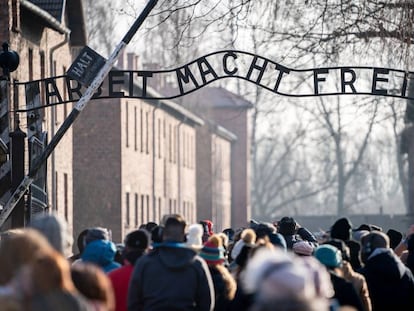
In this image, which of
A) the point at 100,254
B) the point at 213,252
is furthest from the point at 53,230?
the point at 213,252

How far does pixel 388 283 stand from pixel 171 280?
2584 millimetres

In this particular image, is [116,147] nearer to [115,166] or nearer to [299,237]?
[115,166]

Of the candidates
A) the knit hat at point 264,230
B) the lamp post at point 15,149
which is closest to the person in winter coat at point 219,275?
the knit hat at point 264,230

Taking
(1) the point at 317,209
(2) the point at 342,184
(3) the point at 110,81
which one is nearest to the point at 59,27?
(3) the point at 110,81

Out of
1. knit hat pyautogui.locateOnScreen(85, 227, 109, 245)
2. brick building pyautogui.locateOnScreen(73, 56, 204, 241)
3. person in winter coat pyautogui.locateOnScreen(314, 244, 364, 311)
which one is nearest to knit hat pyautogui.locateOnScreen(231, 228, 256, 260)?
person in winter coat pyautogui.locateOnScreen(314, 244, 364, 311)

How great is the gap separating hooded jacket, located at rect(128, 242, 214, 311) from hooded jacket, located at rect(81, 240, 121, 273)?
714mm

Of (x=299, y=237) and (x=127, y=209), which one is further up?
(x=299, y=237)

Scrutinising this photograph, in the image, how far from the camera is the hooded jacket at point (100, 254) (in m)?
12.5

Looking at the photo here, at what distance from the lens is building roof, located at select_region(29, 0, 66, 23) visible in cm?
4025

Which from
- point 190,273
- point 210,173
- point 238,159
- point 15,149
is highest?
point 238,159

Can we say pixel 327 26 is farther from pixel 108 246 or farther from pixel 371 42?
pixel 108 246

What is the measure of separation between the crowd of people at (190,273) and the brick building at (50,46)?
1828cm

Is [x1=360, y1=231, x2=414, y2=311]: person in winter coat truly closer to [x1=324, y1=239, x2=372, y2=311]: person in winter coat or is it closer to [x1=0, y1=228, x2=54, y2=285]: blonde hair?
[x1=324, y1=239, x2=372, y2=311]: person in winter coat

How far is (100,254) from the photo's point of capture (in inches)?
494
